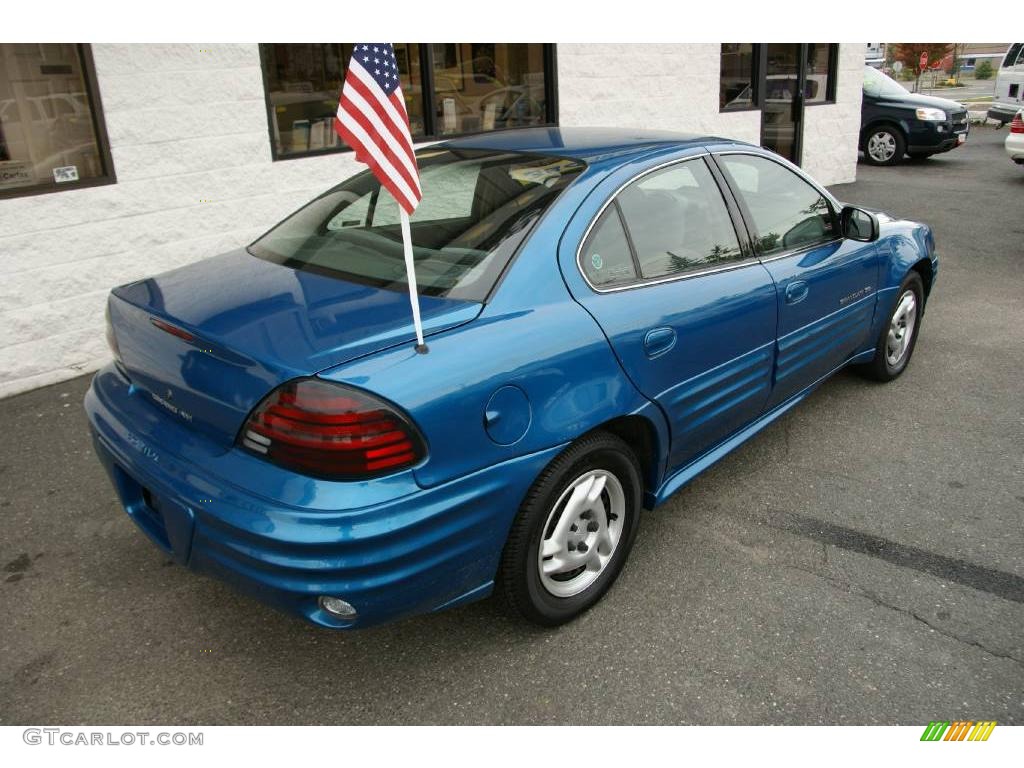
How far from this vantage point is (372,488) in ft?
7.41

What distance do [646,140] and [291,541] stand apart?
2222 mm

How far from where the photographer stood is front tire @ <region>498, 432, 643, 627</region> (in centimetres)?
263

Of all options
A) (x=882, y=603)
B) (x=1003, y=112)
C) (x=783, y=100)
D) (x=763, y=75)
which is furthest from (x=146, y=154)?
(x=1003, y=112)

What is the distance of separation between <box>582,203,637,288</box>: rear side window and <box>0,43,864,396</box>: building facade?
12.1 ft

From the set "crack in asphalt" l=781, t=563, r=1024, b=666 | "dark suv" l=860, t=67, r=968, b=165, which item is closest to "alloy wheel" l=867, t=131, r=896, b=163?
"dark suv" l=860, t=67, r=968, b=165

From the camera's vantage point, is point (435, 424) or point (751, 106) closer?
point (435, 424)

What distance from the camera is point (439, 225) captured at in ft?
10.1

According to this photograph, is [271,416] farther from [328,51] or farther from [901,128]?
[901,128]

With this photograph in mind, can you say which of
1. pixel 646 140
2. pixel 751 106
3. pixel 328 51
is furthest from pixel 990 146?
pixel 646 140

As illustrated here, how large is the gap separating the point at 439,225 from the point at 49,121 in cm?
351

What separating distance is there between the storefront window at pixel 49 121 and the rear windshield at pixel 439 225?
254cm

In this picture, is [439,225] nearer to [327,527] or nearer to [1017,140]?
[327,527]

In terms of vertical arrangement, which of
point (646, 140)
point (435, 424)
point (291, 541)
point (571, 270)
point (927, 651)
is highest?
point (646, 140)
